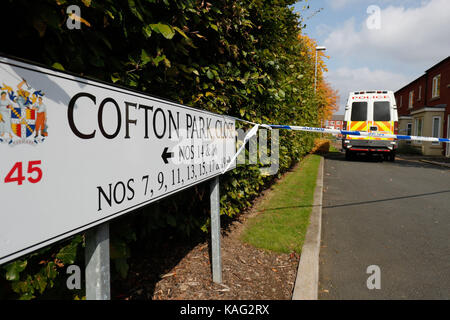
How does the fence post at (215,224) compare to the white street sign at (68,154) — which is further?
the fence post at (215,224)

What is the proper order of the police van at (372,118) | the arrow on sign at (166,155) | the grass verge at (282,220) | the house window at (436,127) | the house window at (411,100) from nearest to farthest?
the arrow on sign at (166,155) → the grass verge at (282,220) → the police van at (372,118) → the house window at (436,127) → the house window at (411,100)

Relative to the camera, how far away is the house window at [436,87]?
880 inches

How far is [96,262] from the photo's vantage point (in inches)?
44.6

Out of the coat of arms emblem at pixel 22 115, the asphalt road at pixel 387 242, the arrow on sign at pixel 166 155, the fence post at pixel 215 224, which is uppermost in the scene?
the coat of arms emblem at pixel 22 115

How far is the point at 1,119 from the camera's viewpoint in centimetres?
77

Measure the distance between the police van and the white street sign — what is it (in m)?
13.9

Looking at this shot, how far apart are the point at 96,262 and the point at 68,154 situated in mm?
475

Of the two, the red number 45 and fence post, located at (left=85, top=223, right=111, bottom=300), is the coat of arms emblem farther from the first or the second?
fence post, located at (left=85, top=223, right=111, bottom=300)

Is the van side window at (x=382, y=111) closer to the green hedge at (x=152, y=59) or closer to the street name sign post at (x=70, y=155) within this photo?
the green hedge at (x=152, y=59)

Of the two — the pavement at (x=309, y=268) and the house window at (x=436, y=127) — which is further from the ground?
the house window at (x=436, y=127)

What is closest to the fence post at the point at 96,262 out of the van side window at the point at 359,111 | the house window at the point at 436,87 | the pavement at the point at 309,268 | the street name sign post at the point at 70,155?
the street name sign post at the point at 70,155
